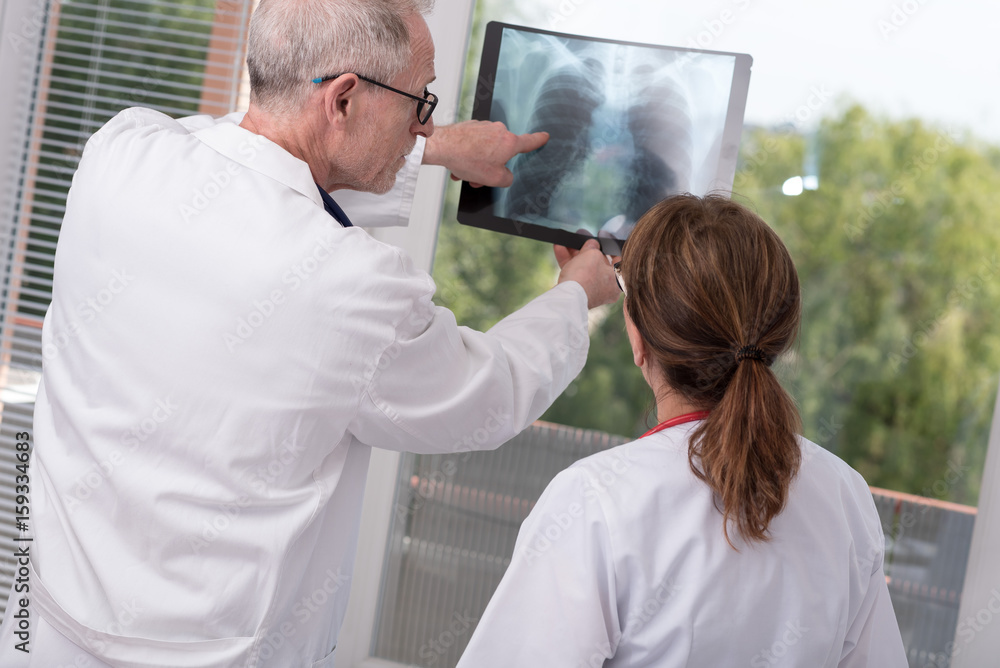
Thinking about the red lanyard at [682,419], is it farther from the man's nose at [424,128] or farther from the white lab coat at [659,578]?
the man's nose at [424,128]

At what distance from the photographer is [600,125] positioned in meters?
1.47

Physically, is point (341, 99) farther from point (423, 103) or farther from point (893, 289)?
point (893, 289)

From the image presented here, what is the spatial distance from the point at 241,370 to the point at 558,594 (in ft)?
1.59

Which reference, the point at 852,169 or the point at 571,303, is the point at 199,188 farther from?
the point at 852,169

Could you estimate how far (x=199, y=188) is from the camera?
1.06 metres


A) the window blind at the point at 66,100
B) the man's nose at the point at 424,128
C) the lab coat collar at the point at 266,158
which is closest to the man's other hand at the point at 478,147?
the man's nose at the point at 424,128

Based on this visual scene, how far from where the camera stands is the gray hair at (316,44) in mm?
1127

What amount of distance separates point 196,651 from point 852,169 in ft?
4.76

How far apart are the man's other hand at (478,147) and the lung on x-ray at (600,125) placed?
0.04 metres

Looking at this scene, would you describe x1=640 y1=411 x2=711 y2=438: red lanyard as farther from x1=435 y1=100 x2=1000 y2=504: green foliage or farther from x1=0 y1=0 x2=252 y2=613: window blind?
x1=0 y1=0 x2=252 y2=613: window blind

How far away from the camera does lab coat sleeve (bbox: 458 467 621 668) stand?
915 mm

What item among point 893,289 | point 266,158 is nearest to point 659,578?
point 266,158

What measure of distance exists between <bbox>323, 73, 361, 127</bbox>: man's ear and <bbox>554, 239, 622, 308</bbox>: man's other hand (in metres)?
0.45

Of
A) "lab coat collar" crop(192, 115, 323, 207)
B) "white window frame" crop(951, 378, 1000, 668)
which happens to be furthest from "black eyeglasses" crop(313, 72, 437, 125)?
"white window frame" crop(951, 378, 1000, 668)
